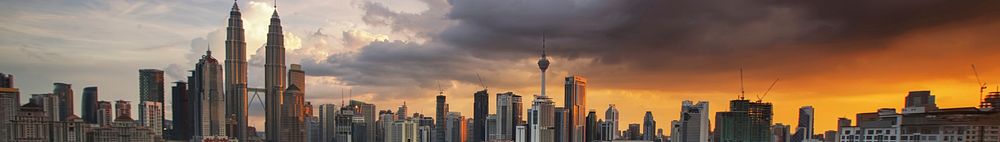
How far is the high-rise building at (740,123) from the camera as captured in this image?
12719mm

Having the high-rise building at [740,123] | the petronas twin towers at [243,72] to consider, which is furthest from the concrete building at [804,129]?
the petronas twin towers at [243,72]

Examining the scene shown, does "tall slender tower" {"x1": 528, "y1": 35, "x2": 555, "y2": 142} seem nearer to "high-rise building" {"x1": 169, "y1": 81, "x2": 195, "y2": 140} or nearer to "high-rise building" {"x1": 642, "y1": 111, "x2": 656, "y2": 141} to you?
"high-rise building" {"x1": 642, "y1": 111, "x2": 656, "y2": 141}

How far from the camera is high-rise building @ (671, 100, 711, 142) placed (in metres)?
13.1

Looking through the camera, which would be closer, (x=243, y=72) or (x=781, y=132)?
(x=781, y=132)

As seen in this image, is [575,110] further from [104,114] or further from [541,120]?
[104,114]

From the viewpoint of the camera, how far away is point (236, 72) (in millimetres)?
20219

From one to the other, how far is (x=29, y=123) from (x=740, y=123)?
11.5m

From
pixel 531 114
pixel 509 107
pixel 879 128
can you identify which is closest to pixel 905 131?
pixel 879 128

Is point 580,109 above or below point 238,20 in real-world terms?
below

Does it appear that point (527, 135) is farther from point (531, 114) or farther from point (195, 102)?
point (195, 102)

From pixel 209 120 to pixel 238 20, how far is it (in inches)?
132

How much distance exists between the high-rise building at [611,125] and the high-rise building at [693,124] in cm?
219

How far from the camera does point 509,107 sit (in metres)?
19.2

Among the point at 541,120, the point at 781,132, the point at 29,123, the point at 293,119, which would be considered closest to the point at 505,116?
the point at 541,120
